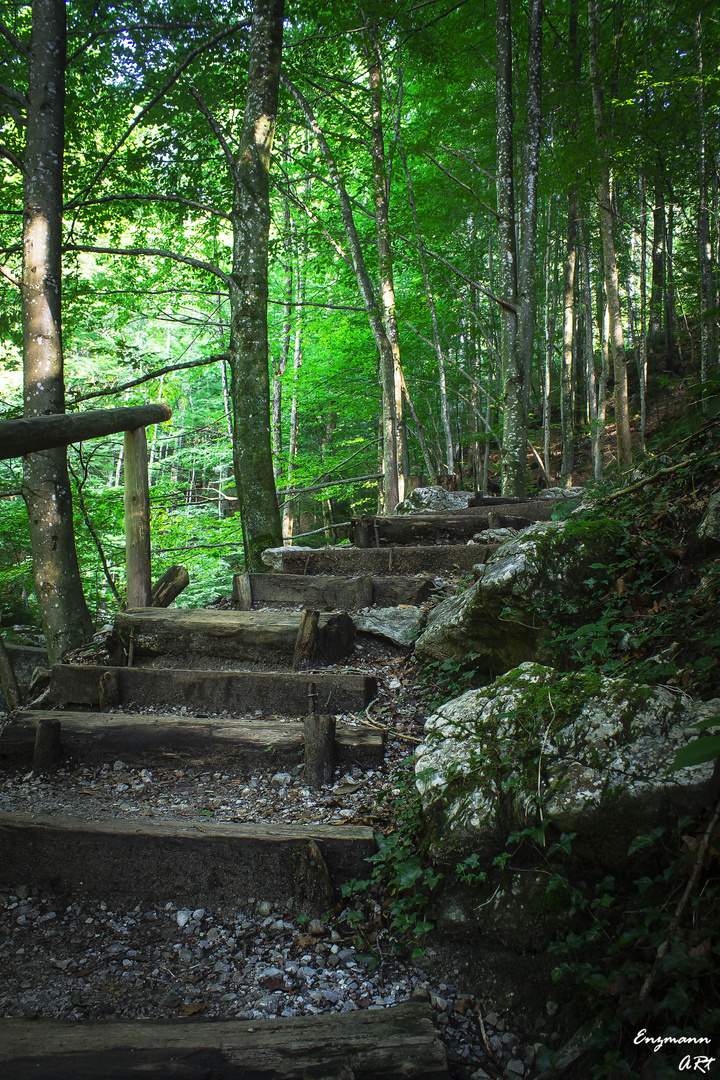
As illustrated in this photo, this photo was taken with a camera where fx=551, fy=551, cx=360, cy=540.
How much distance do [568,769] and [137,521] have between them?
11.7ft

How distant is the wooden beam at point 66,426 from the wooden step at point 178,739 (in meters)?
1.45

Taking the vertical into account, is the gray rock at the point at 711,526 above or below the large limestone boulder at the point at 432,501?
below

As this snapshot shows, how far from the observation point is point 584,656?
8.09ft

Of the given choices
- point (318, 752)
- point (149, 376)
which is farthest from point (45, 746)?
point (149, 376)

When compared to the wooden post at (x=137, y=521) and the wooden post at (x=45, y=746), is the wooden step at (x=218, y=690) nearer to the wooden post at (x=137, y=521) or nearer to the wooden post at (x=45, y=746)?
the wooden post at (x=45, y=746)

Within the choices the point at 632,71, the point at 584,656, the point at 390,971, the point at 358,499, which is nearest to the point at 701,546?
the point at 584,656

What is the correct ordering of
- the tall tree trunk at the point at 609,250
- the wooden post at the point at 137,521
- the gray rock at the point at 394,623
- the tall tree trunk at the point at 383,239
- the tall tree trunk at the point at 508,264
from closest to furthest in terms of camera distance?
the gray rock at the point at 394,623 → the wooden post at the point at 137,521 → the tall tree trunk at the point at 508,264 → the tall tree trunk at the point at 609,250 → the tall tree trunk at the point at 383,239

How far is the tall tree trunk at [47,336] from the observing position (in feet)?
14.6

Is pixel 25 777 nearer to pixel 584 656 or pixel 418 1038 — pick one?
pixel 418 1038

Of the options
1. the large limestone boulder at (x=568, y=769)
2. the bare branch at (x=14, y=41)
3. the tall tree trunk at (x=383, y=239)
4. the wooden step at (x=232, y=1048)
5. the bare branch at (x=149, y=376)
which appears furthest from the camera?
the tall tree trunk at (x=383, y=239)

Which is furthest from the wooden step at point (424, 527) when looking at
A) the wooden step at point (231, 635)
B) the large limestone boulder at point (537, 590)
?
the large limestone boulder at point (537, 590)

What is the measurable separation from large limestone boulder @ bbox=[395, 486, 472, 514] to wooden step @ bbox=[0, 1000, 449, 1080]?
576cm

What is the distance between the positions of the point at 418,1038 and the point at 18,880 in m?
1.67

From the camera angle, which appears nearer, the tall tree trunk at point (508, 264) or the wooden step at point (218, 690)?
the wooden step at point (218, 690)
